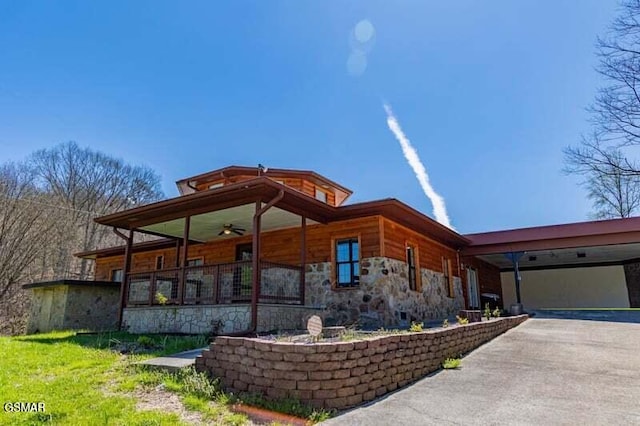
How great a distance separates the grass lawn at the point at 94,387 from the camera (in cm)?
392

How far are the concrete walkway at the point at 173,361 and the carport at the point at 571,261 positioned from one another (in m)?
11.7

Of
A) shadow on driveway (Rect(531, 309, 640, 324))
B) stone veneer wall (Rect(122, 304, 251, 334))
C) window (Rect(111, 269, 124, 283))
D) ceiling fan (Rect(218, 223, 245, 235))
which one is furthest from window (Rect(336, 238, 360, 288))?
window (Rect(111, 269, 124, 283))

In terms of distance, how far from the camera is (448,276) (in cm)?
1383

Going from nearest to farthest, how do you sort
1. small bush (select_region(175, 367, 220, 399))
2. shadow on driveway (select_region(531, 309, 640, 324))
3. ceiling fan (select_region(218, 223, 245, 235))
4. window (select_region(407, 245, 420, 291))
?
small bush (select_region(175, 367, 220, 399)) < shadow on driveway (select_region(531, 309, 640, 324)) < ceiling fan (select_region(218, 223, 245, 235)) < window (select_region(407, 245, 420, 291))

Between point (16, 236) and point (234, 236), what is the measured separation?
12.9 m

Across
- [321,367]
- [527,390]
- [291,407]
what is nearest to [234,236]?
[321,367]

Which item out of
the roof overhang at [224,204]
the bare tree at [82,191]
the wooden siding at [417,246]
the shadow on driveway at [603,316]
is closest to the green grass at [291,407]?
the roof overhang at [224,204]

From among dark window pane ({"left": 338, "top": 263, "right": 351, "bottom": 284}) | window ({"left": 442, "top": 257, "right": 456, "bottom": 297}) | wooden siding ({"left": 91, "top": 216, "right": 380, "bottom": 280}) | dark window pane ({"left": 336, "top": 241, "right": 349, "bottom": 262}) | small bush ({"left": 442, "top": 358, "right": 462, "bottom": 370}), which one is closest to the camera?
small bush ({"left": 442, "top": 358, "right": 462, "bottom": 370})

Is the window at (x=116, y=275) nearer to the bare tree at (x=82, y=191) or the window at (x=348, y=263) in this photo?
the bare tree at (x=82, y=191)

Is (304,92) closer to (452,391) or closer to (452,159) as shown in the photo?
(452,159)

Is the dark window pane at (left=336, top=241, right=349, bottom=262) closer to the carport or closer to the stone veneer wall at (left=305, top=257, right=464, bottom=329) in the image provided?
the stone veneer wall at (left=305, top=257, right=464, bottom=329)

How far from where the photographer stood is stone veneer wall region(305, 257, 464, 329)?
30.7 ft

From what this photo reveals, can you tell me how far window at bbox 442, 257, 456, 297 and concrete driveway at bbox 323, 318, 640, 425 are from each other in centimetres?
622

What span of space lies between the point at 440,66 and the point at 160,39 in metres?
8.44
